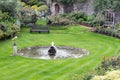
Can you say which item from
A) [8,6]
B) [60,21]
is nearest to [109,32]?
[60,21]

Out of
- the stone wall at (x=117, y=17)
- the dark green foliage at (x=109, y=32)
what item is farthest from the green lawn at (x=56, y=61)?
the stone wall at (x=117, y=17)

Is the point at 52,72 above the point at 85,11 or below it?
below

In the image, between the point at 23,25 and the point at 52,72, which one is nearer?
the point at 52,72

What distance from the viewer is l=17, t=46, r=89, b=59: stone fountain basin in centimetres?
2297

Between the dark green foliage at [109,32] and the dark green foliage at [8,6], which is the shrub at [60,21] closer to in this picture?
the dark green foliage at [109,32]

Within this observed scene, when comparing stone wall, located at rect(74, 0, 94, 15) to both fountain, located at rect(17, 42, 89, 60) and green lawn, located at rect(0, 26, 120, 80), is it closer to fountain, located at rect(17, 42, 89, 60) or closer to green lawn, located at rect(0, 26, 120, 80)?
green lawn, located at rect(0, 26, 120, 80)

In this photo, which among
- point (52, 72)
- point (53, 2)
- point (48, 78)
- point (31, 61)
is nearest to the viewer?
point (48, 78)

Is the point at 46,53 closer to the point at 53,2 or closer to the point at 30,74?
the point at 30,74

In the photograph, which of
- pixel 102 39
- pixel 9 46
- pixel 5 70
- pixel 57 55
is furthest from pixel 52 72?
pixel 102 39

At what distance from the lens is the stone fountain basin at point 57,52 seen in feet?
75.4

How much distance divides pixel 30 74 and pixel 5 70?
6.13 feet

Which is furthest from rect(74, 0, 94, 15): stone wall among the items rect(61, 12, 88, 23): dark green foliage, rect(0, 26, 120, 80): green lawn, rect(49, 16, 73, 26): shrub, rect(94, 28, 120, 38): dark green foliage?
rect(94, 28, 120, 38): dark green foliage

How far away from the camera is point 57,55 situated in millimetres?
23203

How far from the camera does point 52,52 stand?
2398 cm
